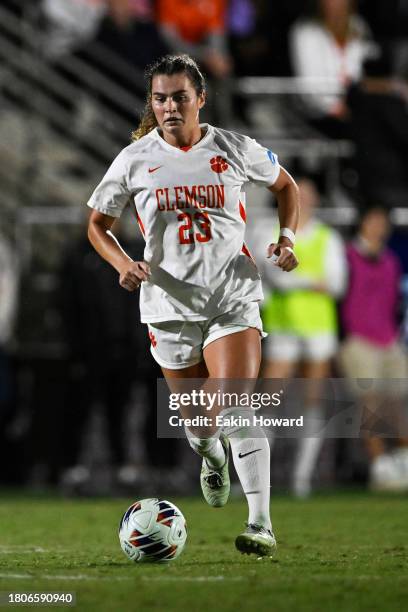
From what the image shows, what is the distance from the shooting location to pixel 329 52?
13148 millimetres

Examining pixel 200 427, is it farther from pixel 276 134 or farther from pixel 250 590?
pixel 276 134

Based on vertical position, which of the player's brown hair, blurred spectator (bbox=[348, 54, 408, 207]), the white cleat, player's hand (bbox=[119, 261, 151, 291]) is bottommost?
the white cleat

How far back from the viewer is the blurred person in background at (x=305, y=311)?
11156 millimetres

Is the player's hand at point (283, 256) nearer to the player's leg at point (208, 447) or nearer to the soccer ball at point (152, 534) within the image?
the player's leg at point (208, 447)

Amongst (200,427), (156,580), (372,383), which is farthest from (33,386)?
(156,580)

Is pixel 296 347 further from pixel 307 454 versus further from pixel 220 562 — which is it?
pixel 220 562

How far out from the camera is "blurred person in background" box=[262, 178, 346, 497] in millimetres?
11156

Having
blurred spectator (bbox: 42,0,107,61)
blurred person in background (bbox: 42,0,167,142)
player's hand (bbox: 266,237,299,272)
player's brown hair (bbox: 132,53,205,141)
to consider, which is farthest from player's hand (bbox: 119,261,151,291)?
blurred spectator (bbox: 42,0,107,61)

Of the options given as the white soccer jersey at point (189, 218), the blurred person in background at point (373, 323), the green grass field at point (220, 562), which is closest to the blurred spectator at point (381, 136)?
the blurred person in background at point (373, 323)

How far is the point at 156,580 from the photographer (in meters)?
5.57

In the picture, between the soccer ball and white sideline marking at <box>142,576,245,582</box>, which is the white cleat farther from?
white sideline marking at <box>142,576,245,582</box>

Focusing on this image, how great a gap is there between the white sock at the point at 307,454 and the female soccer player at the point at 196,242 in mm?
4527

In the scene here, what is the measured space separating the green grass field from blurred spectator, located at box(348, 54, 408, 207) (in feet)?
11.2

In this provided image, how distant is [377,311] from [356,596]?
6.51 meters
